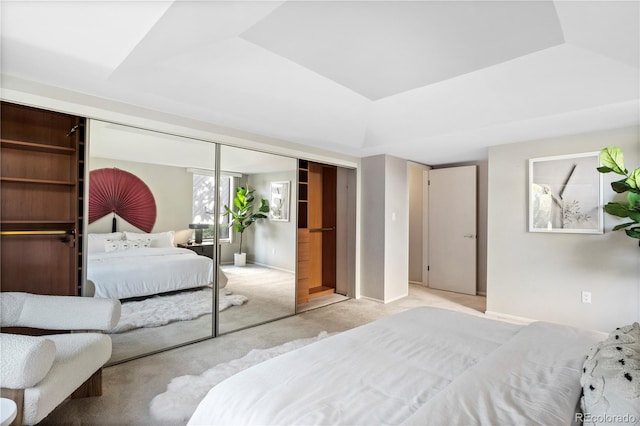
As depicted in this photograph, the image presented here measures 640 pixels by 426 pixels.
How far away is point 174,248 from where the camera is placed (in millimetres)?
3182

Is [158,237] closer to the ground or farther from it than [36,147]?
closer to the ground

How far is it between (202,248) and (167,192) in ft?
2.16

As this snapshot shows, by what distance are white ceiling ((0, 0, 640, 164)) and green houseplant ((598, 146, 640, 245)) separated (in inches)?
15.0

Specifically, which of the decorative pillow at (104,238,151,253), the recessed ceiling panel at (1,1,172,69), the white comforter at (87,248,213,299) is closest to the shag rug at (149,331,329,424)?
the white comforter at (87,248,213,299)

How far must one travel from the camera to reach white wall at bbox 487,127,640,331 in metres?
3.33

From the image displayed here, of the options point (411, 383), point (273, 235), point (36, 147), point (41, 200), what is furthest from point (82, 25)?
point (273, 235)

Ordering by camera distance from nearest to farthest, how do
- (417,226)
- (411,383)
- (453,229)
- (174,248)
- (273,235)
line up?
1. (411,383)
2. (174,248)
3. (273,235)
4. (453,229)
5. (417,226)

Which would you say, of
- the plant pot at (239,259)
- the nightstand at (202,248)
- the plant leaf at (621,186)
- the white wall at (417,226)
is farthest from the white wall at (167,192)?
the white wall at (417,226)

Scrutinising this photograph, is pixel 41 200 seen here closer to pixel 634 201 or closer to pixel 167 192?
pixel 167 192

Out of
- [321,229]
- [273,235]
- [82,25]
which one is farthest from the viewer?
[321,229]

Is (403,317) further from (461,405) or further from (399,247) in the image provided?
(399,247)

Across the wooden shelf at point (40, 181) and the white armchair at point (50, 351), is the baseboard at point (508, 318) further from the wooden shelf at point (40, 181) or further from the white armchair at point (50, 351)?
the wooden shelf at point (40, 181)

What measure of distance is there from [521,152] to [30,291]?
515 centimetres

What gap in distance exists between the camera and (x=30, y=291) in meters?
2.51
